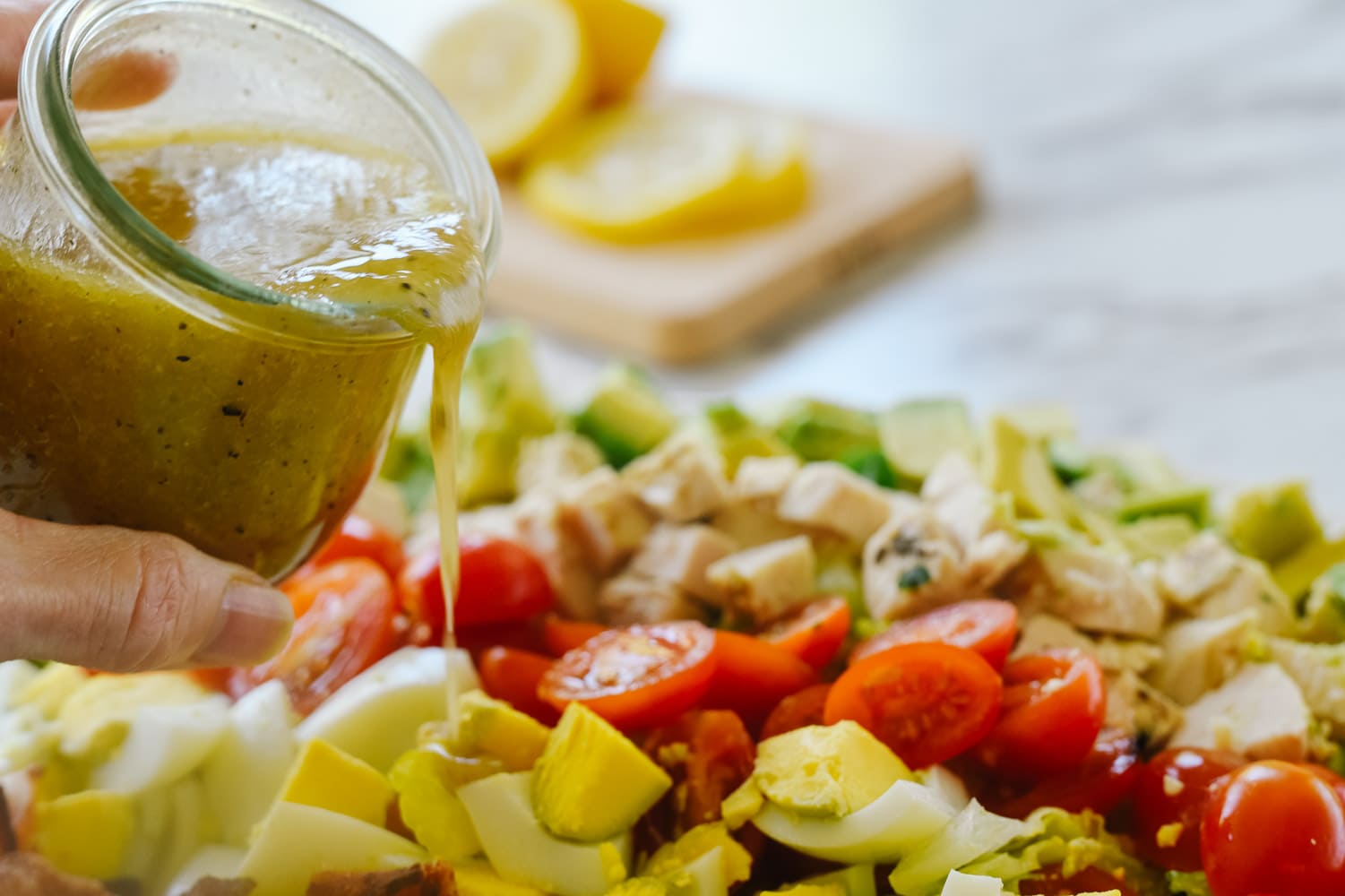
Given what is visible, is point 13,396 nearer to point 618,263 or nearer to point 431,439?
point 431,439

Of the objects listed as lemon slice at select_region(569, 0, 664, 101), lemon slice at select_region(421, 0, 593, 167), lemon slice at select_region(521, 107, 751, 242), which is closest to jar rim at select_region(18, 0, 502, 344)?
lemon slice at select_region(521, 107, 751, 242)

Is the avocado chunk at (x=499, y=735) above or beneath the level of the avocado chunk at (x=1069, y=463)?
beneath

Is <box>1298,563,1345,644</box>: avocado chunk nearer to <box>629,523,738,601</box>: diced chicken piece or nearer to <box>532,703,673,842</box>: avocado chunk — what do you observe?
<box>629,523,738,601</box>: diced chicken piece

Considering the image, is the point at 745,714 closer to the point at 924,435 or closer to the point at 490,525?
the point at 490,525

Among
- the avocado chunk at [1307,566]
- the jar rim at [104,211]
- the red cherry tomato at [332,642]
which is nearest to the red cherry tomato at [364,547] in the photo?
the red cherry tomato at [332,642]

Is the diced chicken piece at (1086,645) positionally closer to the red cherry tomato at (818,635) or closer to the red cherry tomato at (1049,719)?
the red cherry tomato at (1049,719)
